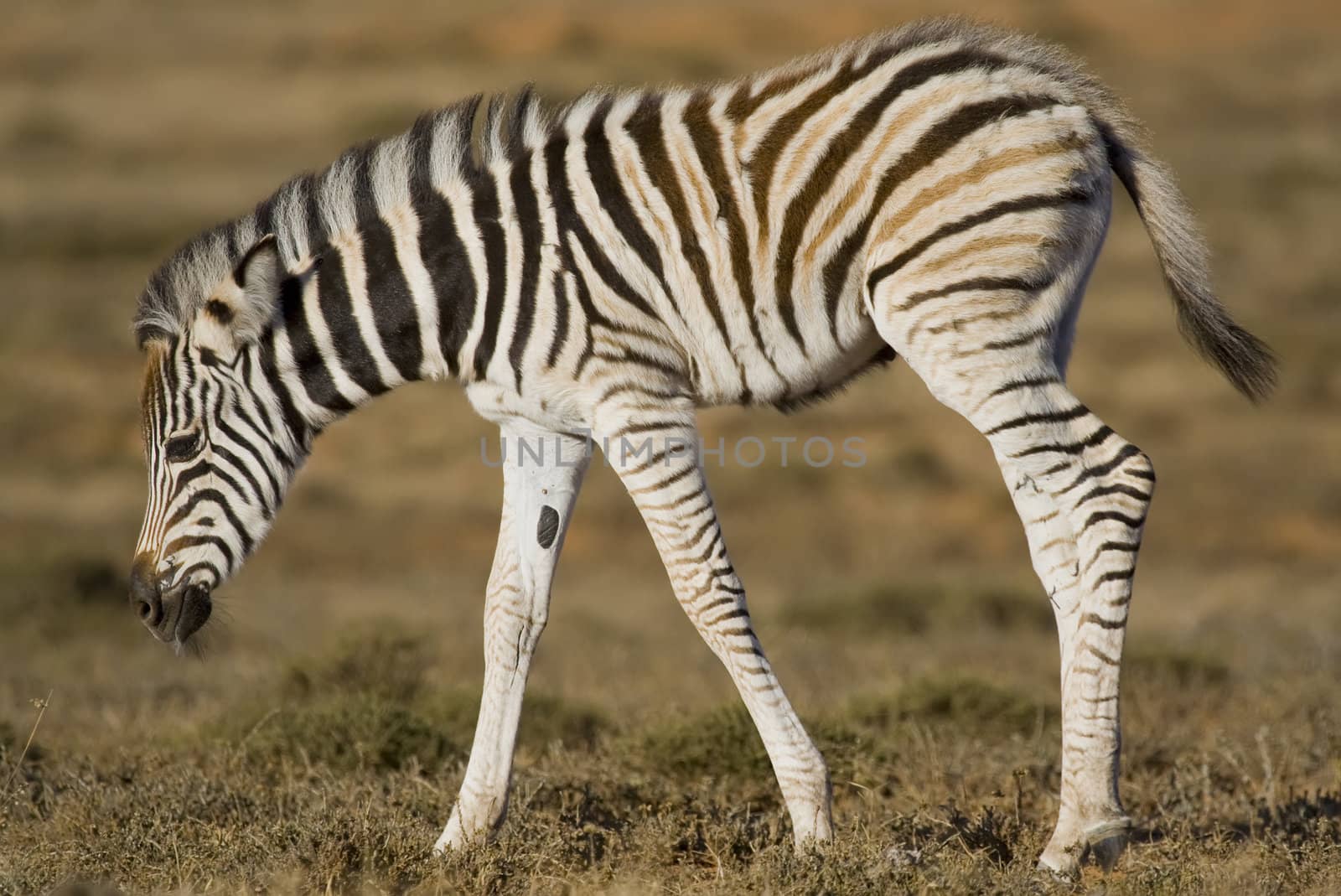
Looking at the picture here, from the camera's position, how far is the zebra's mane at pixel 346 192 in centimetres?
575

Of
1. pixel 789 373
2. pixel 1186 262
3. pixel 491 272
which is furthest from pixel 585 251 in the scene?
pixel 1186 262

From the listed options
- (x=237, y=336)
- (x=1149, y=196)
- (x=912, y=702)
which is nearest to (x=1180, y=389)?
(x=912, y=702)

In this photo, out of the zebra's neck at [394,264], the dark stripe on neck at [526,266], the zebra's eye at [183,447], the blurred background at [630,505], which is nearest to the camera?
the dark stripe on neck at [526,266]

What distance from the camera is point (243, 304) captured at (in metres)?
5.51

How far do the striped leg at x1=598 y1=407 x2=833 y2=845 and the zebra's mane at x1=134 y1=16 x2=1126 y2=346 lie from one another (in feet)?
4.25

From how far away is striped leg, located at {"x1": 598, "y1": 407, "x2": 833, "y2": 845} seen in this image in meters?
5.30

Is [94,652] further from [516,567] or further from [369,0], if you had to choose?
[369,0]

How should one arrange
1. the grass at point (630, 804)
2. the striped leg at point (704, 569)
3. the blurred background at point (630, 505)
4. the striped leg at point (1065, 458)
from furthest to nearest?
the blurred background at point (630, 505) < the striped leg at point (704, 569) < the striped leg at point (1065, 458) < the grass at point (630, 804)

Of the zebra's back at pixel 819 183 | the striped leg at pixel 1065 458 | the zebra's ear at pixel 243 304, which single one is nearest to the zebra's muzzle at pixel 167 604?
the zebra's ear at pixel 243 304

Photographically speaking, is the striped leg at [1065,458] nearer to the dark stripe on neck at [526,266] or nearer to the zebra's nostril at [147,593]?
the dark stripe on neck at [526,266]

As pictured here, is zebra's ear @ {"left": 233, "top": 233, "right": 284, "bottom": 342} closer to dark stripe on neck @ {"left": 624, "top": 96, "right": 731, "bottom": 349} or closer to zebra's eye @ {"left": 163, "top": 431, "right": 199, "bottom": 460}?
zebra's eye @ {"left": 163, "top": 431, "right": 199, "bottom": 460}

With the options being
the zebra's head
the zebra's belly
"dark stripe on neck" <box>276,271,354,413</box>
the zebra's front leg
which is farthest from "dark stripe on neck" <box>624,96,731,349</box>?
the zebra's head

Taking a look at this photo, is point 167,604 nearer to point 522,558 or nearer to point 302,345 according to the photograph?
point 302,345

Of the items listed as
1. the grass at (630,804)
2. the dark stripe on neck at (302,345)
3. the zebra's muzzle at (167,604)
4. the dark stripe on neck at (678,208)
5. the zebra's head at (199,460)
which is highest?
the dark stripe on neck at (678,208)
